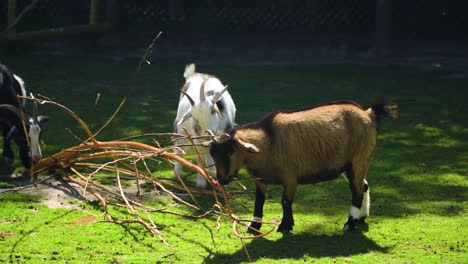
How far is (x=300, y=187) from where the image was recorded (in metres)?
10.4

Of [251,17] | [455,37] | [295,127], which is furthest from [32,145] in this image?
[455,37]

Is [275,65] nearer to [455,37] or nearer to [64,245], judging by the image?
[455,37]

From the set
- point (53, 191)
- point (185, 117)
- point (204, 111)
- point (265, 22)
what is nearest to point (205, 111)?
point (204, 111)

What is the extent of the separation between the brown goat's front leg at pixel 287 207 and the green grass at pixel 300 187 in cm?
11

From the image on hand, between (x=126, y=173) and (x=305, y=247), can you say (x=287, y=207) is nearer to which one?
(x=305, y=247)

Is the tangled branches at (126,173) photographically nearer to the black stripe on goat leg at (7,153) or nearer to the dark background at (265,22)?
the black stripe on goat leg at (7,153)

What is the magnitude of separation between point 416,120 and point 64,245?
7.68 m

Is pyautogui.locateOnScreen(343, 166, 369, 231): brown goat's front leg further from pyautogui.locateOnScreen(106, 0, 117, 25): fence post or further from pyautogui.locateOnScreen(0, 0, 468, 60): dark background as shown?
pyautogui.locateOnScreen(106, 0, 117, 25): fence post

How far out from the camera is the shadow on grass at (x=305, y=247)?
778 cm

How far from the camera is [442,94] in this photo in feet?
52.5

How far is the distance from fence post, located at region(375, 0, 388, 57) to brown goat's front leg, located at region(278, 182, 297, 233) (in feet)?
39.4

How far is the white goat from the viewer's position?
395 inches

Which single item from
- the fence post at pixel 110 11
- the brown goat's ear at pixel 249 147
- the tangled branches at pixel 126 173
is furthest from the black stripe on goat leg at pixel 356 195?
the fence post at pixel 110 11

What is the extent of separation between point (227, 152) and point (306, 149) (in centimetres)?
87
